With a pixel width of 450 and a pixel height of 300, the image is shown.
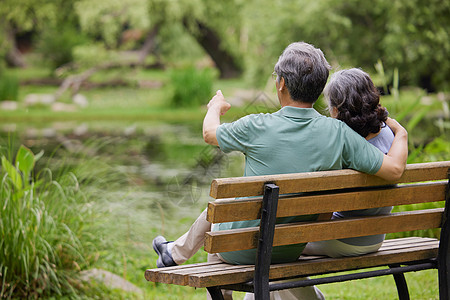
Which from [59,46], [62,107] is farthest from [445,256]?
[59,46]

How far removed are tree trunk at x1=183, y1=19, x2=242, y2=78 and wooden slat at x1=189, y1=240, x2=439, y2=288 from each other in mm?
20344

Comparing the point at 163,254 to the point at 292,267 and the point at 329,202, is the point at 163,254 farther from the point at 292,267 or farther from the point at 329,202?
the point at 329,202

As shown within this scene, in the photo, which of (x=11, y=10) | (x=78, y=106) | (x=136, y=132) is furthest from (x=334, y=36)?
(x=11, y=10)

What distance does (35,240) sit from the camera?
362cm

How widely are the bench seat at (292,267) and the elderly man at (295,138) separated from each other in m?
0.07

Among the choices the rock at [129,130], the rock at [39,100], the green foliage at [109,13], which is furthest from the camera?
the green foliage at [109,13]

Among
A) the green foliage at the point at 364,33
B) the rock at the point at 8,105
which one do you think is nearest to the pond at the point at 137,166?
the rock at the point at 8,105

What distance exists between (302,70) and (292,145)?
25cm

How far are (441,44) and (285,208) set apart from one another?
42.1 feet

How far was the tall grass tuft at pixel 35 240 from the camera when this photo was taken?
3.54 meters

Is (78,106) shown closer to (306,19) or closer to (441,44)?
(306,19)

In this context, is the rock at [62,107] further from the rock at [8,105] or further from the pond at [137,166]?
the pond at [137,166]

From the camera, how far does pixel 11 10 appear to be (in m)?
20.8

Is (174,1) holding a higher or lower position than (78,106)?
higher
